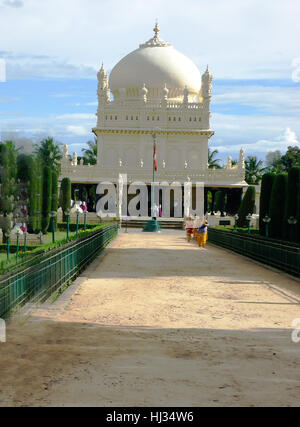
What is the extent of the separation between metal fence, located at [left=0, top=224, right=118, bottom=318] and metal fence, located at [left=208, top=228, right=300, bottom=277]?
6.10m

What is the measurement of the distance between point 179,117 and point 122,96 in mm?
6618

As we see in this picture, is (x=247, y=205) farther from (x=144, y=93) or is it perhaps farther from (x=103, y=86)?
(x=103, y=86)

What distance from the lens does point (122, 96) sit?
216ft

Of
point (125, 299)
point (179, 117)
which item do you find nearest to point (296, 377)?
point (125, 299)

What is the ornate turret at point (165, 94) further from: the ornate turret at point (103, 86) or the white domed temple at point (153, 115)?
the ornate turret at point (103, 86)

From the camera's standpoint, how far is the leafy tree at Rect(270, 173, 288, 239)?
29719mm

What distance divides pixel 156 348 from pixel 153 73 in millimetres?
60000

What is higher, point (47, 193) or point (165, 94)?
point (165, 94)

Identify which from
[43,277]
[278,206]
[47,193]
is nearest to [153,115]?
[47,193]

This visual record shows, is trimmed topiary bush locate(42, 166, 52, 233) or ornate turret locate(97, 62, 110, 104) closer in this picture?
trimmed topiary bush locate(42, 166, 52, 233)

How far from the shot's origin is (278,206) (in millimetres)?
29750

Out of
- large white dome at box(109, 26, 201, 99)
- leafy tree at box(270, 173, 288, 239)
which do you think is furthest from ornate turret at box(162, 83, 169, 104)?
leafy tree at box(270, 173, 288, 239)

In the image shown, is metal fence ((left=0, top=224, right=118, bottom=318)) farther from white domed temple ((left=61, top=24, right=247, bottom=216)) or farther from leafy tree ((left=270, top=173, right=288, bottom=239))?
white domed temple ((left=61, top=24, right=247, bottom=216))
